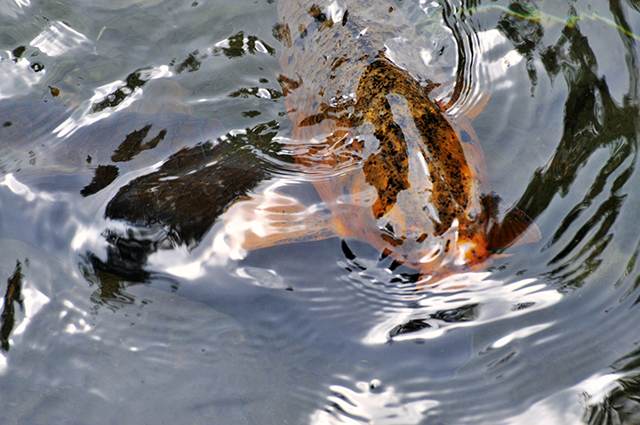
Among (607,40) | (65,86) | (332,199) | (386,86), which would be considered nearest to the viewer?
(386,86)

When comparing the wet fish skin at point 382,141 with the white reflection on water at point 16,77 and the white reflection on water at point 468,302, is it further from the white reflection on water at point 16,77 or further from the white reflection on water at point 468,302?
the white reflection on water at point 16,77

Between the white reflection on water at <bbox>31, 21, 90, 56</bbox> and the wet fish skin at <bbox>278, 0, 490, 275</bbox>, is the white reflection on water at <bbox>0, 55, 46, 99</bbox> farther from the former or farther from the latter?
the wet fish skin at <bbox>278, 0, 490, 275</bbox>

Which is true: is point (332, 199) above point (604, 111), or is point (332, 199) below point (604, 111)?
below

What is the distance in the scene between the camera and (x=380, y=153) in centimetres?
249

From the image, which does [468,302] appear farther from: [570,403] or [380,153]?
[380,153]

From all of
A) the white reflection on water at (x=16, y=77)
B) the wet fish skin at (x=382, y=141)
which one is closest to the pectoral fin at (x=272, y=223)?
the wet fish skin at (x=382, y=141)

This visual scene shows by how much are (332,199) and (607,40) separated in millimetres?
2483

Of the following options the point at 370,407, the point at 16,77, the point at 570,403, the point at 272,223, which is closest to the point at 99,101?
the point at 16,77

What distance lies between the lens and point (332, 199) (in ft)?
9.21

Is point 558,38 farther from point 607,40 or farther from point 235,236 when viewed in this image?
point 235,236

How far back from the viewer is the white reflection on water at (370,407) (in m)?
2.27

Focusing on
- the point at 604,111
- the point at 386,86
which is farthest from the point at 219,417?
the point at 604,111

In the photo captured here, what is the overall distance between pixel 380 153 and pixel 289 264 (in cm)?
88

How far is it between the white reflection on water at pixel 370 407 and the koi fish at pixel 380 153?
2.23 feet
